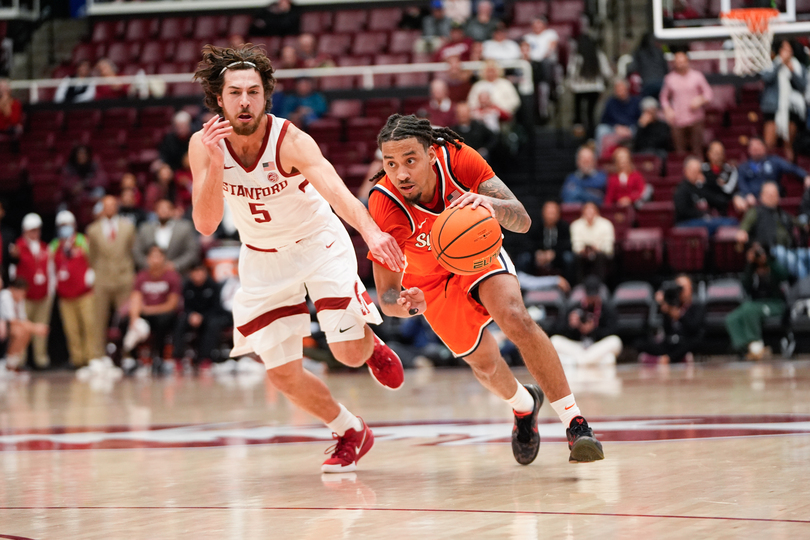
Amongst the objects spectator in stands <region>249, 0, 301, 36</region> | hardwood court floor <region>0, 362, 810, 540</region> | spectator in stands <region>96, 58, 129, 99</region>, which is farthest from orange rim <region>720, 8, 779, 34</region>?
spectator in stands <region>96, 58, 129, 99</region>

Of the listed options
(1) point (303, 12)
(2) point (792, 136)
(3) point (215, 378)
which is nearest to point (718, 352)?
(2) point (792, 136)

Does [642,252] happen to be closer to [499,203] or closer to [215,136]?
[499,203]

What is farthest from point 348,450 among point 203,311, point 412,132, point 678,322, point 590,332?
point 203,311

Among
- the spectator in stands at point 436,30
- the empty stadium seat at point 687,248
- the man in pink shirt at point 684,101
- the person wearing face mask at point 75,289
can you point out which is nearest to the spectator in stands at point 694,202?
the empty stadium seat at point 687,248

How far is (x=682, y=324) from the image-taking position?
11789 mm

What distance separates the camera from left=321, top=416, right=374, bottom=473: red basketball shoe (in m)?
5.24

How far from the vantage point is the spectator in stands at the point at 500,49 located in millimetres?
15484

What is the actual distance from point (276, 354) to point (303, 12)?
15.7 meters

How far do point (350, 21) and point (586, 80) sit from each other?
19.3ft

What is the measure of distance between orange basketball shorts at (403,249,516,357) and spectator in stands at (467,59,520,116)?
30.5 ft

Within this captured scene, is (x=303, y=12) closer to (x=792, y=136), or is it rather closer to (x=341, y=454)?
(x=792, y=136)

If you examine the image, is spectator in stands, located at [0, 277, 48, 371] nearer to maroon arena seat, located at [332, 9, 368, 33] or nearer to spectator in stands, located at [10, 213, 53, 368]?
spectator in stands, located at [10, 213, 53, 368]

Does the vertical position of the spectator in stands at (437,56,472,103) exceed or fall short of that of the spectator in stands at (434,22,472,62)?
it falls short

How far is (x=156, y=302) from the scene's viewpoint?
13664mm
